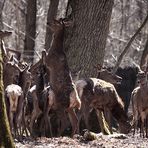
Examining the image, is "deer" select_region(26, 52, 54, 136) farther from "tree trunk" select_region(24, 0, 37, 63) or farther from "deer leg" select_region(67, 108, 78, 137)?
"tree trunk" select_region(24, 0, 37, 63)

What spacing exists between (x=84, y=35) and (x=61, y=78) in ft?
11.4

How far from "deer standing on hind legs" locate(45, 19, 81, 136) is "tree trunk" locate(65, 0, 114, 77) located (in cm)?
270

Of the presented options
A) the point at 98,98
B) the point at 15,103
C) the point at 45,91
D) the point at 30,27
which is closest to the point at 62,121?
the point at 45,91

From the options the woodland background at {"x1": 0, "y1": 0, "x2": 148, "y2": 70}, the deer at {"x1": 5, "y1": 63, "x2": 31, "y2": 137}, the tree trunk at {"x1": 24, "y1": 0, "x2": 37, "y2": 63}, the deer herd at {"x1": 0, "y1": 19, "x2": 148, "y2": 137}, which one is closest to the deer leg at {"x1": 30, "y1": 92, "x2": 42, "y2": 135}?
the deer herd at {"x1": 0, "y1": 19, "x2": 148, "y2": 137}

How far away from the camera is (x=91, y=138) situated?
11430 mm

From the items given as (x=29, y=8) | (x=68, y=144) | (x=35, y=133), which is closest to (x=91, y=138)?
(x=68, y=144)

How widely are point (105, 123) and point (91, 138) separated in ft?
11.2

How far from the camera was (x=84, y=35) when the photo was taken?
51.6 ft

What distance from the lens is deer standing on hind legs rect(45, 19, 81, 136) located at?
12.2 m

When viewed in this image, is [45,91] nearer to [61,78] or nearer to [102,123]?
[61,78]

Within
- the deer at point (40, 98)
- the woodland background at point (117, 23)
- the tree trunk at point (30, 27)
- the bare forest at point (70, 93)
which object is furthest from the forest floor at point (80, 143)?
the woodland background at point (117, 23)

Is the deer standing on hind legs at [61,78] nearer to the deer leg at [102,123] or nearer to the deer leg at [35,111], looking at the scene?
the deer leg at [35,111]

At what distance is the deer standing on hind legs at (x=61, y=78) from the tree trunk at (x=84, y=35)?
2702 millimetres

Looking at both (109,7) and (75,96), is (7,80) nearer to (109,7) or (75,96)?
(75,96)
